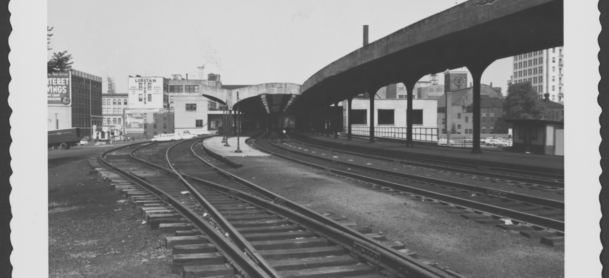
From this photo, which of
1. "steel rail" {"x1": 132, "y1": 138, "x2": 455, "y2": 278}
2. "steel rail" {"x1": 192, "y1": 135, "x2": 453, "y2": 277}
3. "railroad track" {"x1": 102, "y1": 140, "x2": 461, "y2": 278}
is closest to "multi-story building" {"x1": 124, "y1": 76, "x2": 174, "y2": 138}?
"railroad track" {"x1": 102, "y1": 140, "x2": 461, "y2": 278}

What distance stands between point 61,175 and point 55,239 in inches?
397

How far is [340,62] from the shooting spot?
82.1 ft

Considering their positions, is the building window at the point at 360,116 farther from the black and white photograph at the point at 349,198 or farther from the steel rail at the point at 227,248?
the steel rail at the point at 227,248

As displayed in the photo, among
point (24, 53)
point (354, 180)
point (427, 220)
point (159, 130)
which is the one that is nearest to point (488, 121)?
point (159, 130)

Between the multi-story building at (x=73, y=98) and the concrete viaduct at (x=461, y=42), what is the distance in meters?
10.3

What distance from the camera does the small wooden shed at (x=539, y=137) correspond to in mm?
22984

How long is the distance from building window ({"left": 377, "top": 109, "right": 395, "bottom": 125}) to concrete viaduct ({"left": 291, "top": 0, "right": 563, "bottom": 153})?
45009mm

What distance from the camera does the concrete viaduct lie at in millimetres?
12891

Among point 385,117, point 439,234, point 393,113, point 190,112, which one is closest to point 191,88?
point 190,112

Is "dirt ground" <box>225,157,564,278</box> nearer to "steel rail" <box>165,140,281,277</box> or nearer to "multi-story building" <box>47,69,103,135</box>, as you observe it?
"steel rail" <box>165,140,281,277</box>

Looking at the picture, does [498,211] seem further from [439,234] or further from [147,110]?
[147,110]

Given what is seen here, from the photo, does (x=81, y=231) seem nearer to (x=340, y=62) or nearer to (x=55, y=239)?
(x=55, y=239)

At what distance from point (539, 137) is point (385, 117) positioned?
50443 millimetres

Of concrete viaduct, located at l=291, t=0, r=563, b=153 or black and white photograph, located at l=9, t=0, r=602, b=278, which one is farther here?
concrete viaduct, located at l=291, t=0, r=563, b=153
